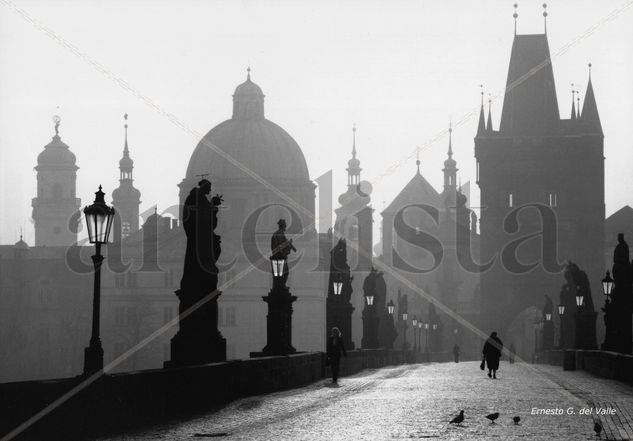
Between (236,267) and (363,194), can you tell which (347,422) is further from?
(363,194)

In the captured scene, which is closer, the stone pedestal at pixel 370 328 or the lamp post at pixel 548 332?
the stone pedestal at pixel 370 328

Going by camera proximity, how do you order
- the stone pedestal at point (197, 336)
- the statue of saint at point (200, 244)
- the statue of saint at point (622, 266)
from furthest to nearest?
1. the statue of saint at point (622, 266)
2. the statue of saint at point (200, 244)
3. the stone pedestal at point (197, 336)

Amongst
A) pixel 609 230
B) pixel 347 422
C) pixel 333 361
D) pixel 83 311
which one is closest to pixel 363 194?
pixel 609 230

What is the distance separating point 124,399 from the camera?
2212 centimetres

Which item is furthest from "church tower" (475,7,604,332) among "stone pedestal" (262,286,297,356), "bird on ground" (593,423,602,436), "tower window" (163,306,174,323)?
"bird on ground" (593,423,602,436)

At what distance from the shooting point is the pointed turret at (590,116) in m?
155

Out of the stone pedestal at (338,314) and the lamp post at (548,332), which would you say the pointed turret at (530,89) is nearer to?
the lamp post at (548,332)

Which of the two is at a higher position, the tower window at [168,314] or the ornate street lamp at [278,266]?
the tower window at [168,314]

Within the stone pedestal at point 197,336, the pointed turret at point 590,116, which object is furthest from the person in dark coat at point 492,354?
the pointed turret at point 590,116

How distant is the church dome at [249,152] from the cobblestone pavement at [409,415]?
5140 inches

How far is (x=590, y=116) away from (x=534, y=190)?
9.71m

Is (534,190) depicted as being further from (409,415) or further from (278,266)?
(409,415)

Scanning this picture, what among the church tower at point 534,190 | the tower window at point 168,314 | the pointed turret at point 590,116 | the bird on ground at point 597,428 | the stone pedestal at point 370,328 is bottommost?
the bird on ground at point 597,428

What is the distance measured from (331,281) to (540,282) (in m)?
102
